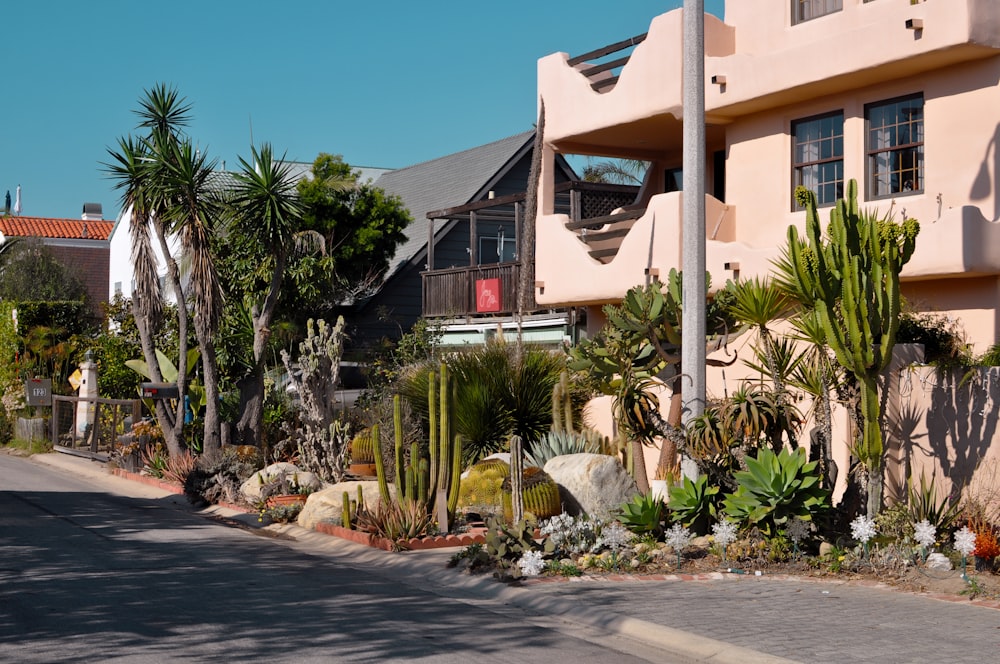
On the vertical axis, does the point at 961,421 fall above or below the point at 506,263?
below

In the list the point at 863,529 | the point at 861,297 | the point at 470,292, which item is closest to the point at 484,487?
the point at 863,529

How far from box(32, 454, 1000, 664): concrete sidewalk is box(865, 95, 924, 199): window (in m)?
7.18

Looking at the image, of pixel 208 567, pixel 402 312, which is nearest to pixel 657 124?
pixel 208 567

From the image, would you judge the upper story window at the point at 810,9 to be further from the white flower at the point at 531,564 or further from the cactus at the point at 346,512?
the white flower at the point at 531,564

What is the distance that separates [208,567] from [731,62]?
10.8 meters

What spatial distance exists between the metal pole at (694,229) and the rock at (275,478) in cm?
718

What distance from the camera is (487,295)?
27531 millimetres

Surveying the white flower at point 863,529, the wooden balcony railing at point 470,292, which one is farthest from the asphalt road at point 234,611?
the wooden balcony railing at point 470,292

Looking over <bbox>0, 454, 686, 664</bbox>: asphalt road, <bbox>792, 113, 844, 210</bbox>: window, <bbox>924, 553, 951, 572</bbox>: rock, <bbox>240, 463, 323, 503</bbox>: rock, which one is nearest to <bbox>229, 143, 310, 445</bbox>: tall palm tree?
<bbox>240, 463, 323, 503</bbox>: rock

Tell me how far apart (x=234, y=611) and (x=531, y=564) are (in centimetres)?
306

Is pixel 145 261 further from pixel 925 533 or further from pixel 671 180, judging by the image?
pixel 925 533

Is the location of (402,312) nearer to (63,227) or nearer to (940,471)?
(940,471)

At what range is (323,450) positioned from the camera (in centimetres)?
1903

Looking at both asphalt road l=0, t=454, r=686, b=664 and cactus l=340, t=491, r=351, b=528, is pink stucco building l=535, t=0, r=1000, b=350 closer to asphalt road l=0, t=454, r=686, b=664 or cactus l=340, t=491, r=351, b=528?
cactus l=340, t=491, r=351, b=528
